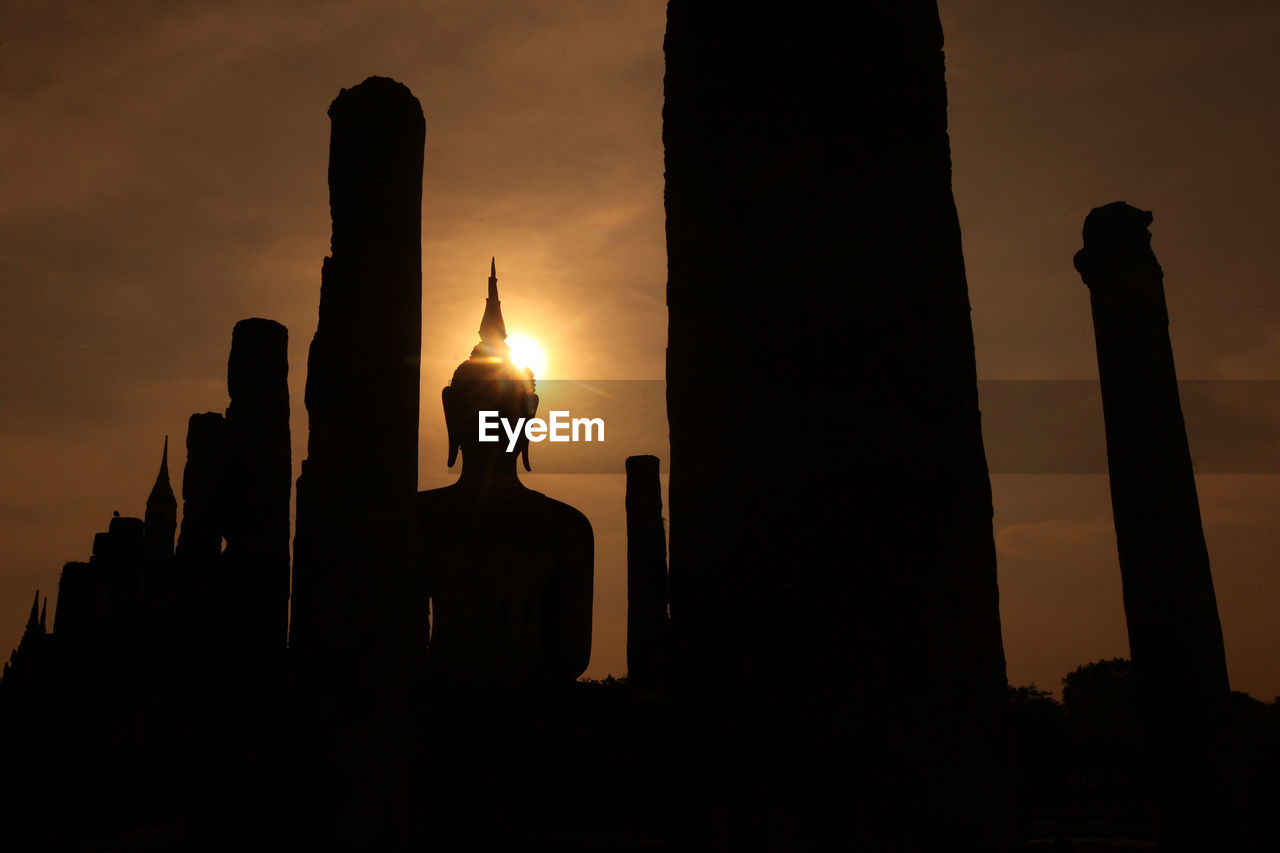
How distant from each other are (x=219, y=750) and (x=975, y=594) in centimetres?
905

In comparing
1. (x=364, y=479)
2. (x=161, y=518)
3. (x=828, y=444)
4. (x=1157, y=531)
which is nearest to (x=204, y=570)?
(x=364, y=479)

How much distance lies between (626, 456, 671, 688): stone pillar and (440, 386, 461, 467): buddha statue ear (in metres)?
2.73

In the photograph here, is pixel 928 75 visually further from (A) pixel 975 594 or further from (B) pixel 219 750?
(B) pixel 219 750

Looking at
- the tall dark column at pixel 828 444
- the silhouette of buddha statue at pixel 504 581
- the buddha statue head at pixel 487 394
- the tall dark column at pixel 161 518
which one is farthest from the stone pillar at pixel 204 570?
the tall dark column at pixel 161 518

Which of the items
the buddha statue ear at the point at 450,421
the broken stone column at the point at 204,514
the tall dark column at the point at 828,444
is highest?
the buddha statue ear at the point at 450,421

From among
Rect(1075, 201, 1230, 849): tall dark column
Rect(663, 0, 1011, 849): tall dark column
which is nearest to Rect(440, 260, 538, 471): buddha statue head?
Rect(1075, 201, 1230, 849): tall dark column

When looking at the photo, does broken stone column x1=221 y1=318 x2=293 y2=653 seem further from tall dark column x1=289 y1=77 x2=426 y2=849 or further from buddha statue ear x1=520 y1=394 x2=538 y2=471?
buddha statue ear x1=520 y1=394 x2=538 y2=471

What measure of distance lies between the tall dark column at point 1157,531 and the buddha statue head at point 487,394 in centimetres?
917

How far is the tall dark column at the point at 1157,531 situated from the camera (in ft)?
26.8

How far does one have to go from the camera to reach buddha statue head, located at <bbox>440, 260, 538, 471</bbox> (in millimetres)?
16266

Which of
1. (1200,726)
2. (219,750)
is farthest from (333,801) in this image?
(1200,726)

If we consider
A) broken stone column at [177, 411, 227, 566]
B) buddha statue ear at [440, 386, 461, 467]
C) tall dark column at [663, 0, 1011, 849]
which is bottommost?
tall dark column at [663, 0, 1011, 849]

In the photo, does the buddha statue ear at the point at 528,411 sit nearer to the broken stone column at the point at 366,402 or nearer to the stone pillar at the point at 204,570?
the stone pillar at the point at 204,570

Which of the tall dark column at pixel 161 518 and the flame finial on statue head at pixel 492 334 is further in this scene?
the tall dark column at pixel 161 518
